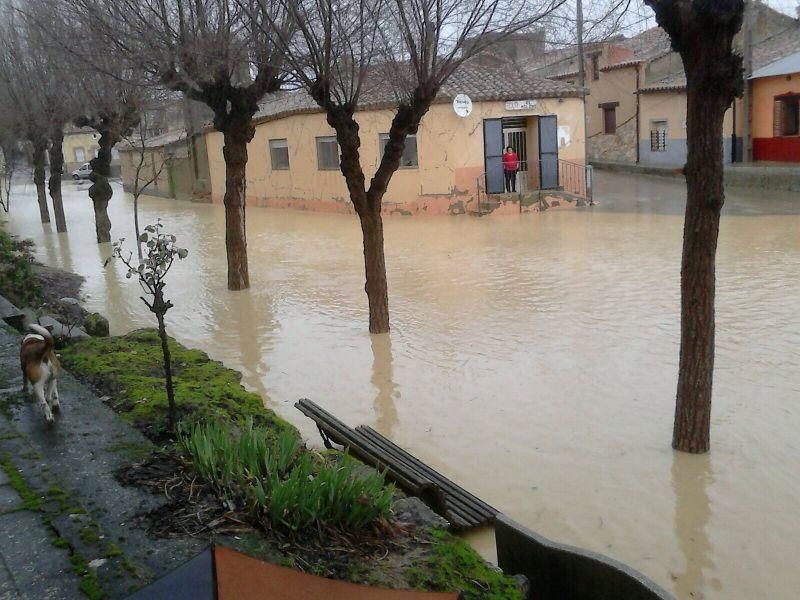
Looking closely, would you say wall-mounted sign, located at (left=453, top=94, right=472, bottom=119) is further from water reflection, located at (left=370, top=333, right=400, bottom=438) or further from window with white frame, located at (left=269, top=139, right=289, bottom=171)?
A: water reflection, located at (left=370, top=333, right=400, bottom=438)

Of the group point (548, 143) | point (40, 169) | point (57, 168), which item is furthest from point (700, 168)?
point (40, 169)

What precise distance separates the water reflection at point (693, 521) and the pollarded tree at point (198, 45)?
741cm

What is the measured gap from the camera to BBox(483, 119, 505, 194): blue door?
24891mm

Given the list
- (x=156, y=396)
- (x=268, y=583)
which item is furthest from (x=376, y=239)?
(x=268, y=583)

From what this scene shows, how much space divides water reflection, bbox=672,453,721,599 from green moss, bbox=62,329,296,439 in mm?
2801

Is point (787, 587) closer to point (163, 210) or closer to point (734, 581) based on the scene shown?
point (734, 581)

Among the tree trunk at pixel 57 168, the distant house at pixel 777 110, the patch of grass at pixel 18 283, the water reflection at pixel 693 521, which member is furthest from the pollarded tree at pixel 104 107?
the distant house at pixel 777 110

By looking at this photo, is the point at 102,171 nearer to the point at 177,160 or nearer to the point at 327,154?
the point at 327,154

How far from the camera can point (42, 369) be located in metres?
5.27

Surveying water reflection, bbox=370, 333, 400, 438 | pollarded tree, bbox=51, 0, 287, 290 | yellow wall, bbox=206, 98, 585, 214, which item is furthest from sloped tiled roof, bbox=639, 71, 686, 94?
water reflection, bbox=370, 333, 400, 438

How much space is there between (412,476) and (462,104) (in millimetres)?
20313

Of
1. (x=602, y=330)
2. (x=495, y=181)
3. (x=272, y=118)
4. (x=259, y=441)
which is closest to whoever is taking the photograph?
(x=259, y=441)

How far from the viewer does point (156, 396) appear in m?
6.07

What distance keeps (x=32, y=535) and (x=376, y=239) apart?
766 cm
